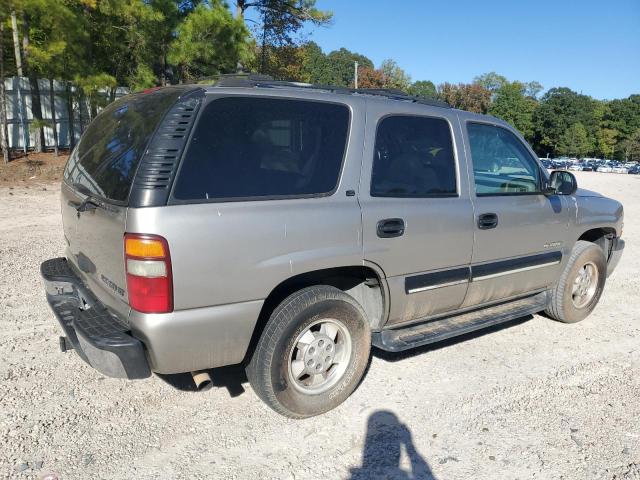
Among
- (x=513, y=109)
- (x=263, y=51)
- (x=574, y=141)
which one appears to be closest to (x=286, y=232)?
(x=263, y=51)

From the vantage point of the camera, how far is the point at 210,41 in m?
14.4

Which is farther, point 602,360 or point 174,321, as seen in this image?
point 602,360

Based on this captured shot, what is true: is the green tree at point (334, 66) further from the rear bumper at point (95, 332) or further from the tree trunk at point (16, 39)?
the rear bumper at point (95, 332)

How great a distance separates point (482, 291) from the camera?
4.11 meters

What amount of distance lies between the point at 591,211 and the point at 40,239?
7181 millimetres

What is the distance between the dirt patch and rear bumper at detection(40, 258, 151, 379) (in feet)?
35.4

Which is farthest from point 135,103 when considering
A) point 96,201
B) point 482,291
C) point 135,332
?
point 482,291

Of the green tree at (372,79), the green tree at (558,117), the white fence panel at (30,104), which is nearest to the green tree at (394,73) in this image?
the green tree at (372,79)

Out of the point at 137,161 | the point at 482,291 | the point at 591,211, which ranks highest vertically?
the point at 137,161

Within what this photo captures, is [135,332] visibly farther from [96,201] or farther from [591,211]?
[591,211]

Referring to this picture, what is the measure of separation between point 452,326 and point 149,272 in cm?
237

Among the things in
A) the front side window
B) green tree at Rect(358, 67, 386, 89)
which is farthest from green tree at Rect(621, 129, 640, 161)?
the front side window

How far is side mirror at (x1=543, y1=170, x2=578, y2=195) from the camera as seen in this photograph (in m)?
4.49

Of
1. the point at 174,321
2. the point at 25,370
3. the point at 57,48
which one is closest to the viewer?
the point at 174,321
